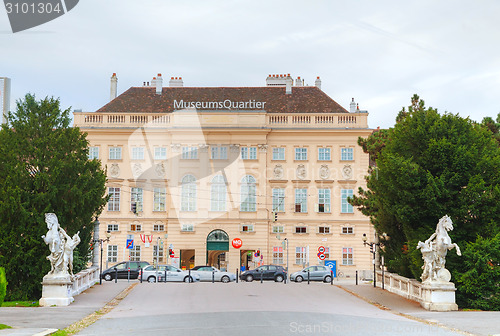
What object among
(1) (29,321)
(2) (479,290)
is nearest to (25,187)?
(1) (29,321)

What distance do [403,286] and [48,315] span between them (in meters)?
15.7

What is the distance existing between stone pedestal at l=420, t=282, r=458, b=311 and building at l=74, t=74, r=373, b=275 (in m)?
40.0

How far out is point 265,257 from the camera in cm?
6525

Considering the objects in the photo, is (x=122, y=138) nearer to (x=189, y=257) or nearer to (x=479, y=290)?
(x=189, y=257)

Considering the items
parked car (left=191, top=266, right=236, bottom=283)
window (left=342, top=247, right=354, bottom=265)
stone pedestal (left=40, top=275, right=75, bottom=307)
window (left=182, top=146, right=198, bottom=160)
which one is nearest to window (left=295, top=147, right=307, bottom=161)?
window (left=342, top=247, right=354, bottom=265)

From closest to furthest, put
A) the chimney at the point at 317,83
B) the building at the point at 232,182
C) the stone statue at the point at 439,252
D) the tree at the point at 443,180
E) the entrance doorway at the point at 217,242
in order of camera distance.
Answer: the stone statue at the point at 439,252 < the tree at the point at 443,180 < the building at the point at 232,182 < the entrance doorway at the point at 217,242 < the chimney at the point at 317,83

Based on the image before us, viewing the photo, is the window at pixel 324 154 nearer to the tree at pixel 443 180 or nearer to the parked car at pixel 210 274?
the parked car at pixel 210 274

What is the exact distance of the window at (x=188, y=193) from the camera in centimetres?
6638

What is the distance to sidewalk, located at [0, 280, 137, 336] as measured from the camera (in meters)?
18.6

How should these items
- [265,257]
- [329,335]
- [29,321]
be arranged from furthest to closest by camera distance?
[265,257] < [29,321] < [329,335]

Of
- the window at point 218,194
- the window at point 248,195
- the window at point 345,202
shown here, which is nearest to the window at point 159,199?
the window at point 218,194

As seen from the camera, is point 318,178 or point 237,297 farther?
point 318,178

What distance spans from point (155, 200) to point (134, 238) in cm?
413

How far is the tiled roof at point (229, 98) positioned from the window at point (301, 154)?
13.6ft
